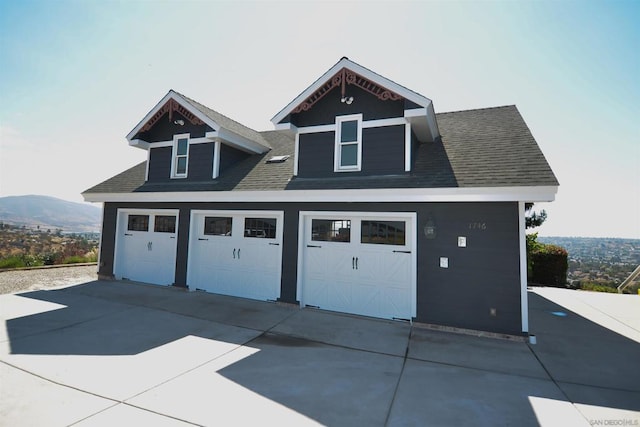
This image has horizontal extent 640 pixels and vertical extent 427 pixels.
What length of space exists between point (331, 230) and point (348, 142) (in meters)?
2.42

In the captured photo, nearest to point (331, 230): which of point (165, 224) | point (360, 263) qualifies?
point (360, 263)

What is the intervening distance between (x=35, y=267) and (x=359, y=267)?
45.9 ft

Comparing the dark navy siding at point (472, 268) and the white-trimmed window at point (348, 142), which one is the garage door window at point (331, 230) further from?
the dark navy siding at point (472, 268)

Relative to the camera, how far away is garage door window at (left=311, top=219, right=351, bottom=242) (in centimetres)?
760

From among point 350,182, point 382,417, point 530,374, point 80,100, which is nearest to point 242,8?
point 350,182

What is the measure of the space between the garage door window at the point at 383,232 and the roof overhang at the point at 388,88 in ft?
8.77

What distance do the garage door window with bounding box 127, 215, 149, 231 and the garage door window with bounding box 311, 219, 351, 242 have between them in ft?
21.7

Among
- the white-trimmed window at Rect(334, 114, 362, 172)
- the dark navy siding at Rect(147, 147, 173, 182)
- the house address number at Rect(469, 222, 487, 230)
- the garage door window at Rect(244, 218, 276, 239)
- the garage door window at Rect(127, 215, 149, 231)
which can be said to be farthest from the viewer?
the dark navy siding at Rect(147, 147, 173, 182)

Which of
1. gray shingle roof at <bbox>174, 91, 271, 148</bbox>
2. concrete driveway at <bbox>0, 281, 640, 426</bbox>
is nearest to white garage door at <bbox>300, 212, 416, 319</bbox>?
concrete driveway at <bbox>0, 281, 640, 426</bbox>

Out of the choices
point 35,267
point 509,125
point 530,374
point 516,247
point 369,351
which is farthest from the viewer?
point 35,267

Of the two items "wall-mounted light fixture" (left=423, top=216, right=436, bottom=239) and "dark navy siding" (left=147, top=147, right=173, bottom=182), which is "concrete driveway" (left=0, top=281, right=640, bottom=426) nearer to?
"wall-mounted light fixture" (left=423, top=216, right=436, bottom=239)

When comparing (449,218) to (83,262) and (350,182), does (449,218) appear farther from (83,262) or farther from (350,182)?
(83,262)

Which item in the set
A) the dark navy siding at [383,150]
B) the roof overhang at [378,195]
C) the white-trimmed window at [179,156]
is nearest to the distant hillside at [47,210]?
the white-trimmed window at [179,156]

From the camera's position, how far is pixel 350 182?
7402mm
